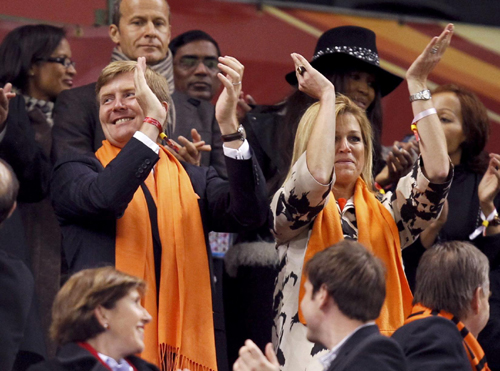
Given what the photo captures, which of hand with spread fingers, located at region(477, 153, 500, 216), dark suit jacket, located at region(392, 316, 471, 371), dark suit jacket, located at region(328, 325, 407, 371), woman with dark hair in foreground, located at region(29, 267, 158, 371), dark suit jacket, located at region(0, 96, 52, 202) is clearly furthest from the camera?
hand with spread fingers, located at region(477, 153, 500, 216)

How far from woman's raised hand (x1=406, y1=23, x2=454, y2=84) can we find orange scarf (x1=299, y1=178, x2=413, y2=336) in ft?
1.68

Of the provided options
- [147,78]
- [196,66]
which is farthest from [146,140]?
[196,66]

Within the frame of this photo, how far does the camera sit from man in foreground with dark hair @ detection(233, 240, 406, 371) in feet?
9.09

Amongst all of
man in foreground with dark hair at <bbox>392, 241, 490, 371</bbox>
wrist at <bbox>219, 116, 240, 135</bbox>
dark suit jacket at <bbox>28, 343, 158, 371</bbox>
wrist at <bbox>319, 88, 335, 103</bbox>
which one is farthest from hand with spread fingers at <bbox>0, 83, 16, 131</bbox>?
man in foreground with dark hair at <bbox>392, 241, 490, 371</bbox>

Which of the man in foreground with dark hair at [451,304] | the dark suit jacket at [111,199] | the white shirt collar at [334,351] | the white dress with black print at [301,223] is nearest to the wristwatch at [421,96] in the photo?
the white dress with black print at [301,223]

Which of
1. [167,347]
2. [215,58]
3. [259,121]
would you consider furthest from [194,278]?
[215,58]

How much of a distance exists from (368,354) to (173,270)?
3.42 ft

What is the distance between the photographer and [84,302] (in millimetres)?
2873

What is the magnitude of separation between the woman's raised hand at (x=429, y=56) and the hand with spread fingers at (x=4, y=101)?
160 centimetres

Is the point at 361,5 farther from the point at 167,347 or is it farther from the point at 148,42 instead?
the point at 167,347

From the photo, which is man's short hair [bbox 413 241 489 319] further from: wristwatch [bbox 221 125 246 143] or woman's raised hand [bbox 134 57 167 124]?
woman's raised hand [bbox 134 57 167 124]

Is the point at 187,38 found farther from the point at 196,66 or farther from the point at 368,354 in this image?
the point at 368,354

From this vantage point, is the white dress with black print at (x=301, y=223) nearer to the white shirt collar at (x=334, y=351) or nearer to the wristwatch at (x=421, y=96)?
the wristwatch at (x=421, y=96)

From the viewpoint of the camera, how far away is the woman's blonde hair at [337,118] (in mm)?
3748
